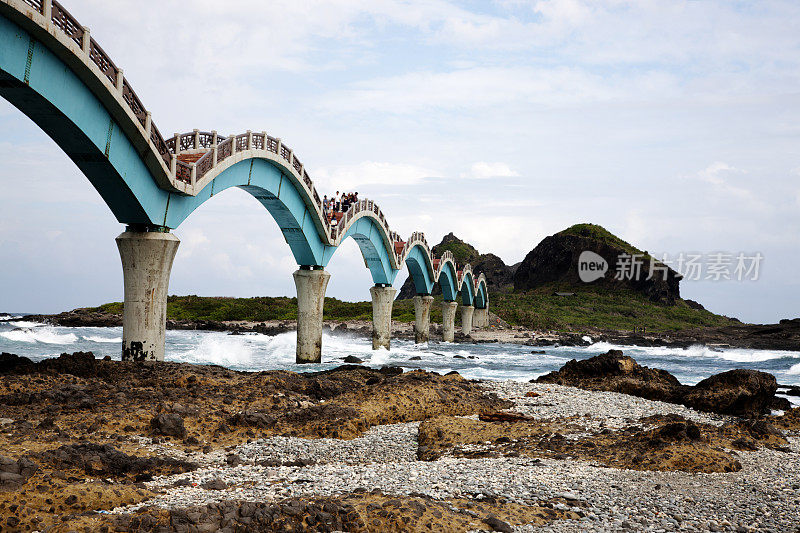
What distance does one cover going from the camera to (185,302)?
4274 inches

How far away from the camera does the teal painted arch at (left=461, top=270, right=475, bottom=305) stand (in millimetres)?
80306

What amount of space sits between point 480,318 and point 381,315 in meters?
54.5

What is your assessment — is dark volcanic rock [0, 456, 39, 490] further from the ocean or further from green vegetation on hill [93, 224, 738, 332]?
green vegetation on hill [93, 224, 738, 332]

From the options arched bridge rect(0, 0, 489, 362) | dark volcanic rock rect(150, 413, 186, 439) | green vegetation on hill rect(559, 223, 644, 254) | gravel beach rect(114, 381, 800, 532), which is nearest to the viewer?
gravel beach rect(114, 381, 800, 532)

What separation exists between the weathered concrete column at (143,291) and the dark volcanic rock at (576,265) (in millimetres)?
133349

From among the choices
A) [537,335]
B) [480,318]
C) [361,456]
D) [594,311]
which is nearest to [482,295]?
[480,318]

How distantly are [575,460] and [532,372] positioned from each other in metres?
23.6

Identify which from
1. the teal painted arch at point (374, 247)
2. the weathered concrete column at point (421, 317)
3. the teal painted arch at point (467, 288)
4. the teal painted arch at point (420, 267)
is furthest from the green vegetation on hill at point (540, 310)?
the teal painted arch at point (374, 247)

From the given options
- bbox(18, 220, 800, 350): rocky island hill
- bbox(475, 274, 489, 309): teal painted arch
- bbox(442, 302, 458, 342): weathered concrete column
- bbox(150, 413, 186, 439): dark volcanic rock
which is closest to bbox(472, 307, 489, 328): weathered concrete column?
bbox(475, 274, 489, 309): teal painted arch

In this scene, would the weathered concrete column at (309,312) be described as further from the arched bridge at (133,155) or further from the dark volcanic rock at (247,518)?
the dark volcanic rock at (247,518)

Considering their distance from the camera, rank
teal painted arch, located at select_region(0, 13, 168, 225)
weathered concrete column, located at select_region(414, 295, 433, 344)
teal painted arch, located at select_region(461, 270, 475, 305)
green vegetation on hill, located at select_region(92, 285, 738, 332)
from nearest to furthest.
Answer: teal painted arch, located at select_region(0, 13, 168, 225) < weathered concrete column, located at select_region(414, 295, 433, 344) < teal painted arch, located at select_region(461, 270, 475, 305) < green vegetation on hill, located at select_region(92, 285, 738, 332)

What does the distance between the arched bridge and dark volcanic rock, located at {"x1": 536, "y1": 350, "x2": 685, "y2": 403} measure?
1539 cm

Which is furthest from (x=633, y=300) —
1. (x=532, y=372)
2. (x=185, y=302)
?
(x=532, y=372)

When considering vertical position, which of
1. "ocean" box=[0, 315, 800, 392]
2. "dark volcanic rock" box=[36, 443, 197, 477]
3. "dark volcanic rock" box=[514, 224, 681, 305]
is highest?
"dark volcanic rock" box=[514, 224, 681, 305]
